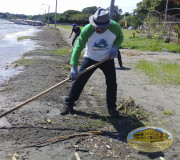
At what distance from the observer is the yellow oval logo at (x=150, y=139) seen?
3.62 meters

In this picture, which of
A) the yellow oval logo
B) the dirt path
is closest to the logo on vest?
the dirt path

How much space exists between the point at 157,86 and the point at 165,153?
3893 millimetres

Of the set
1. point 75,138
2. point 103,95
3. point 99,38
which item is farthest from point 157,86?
point 75,138

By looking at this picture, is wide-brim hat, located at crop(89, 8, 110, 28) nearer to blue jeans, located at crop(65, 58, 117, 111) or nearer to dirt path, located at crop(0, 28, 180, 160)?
blue jeans, located at crop(65, 58, 117, 111)

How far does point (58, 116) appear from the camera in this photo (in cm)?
450

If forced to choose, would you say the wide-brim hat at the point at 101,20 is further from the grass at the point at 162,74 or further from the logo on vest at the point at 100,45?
the grass at the point at 162,74

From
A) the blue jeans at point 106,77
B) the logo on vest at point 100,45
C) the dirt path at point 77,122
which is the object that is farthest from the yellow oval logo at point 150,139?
the logo on vest at point 100,45

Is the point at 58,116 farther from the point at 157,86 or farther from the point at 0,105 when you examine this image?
the point at 157,86

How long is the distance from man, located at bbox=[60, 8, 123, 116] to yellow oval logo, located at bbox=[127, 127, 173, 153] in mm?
706

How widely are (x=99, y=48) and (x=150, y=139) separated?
5.42ft

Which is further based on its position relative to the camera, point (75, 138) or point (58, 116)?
point (58, 116)

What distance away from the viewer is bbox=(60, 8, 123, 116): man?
13.1ft

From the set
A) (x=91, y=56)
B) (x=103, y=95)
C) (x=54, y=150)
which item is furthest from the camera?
(x=103, y=95)

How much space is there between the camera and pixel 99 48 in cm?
418
